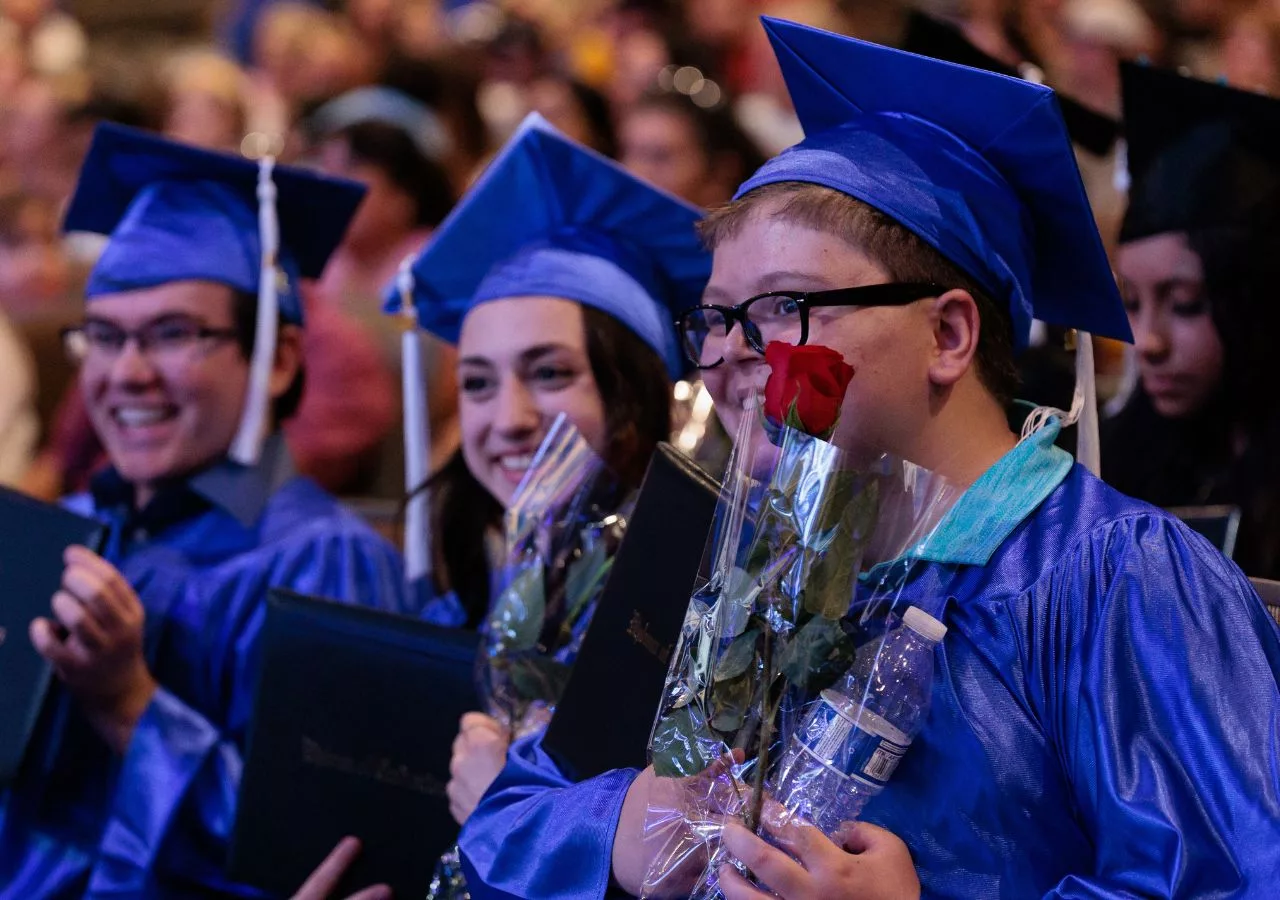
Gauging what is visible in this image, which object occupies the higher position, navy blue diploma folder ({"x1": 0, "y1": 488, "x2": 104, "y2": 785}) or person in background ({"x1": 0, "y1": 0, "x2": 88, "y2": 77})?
person in background ({"x1": 0, "y1": 0, "x2": 88, "y2": 77})

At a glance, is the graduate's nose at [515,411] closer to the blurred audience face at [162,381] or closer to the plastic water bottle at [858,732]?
the blurred audience face at [162,381]

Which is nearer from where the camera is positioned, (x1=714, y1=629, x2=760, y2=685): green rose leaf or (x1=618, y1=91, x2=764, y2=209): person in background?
(x1=714, y1=629, x2=760, y2=685): green rose leaf

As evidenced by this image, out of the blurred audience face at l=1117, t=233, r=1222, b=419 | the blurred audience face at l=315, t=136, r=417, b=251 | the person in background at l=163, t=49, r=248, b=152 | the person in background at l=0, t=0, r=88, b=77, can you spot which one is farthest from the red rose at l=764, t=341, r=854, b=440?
the person in background at l=0, t=0, r=88, b=77

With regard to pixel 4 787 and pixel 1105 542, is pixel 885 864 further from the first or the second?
pixel 4 787

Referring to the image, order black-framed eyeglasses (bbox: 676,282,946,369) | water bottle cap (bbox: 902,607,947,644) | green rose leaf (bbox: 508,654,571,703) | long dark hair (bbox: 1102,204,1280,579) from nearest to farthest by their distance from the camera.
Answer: water bottle cap (bbox: 902,607,947,644)
black-framed eyeglasses (bbox: 676,282,946,369)
green rose leaf (bbox: 508,654,571,703)
long dark hair (bbox: 1102,204,1280,579)

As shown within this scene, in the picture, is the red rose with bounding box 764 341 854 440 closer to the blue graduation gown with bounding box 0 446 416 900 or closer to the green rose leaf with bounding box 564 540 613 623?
the green rose leaf with bounding box 564 540 613 623

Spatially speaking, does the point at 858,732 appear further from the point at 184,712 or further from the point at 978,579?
the point at 184,712

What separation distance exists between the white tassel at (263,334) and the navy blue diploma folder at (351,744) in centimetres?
76

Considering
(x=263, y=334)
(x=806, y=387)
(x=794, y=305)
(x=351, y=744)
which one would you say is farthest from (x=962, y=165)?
(x=263, y=334)

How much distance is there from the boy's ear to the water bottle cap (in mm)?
309

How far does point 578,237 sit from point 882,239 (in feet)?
3.54

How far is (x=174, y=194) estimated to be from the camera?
314 centimetres

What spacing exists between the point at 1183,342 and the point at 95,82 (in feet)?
24.7

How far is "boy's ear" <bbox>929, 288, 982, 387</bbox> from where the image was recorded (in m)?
1.66
